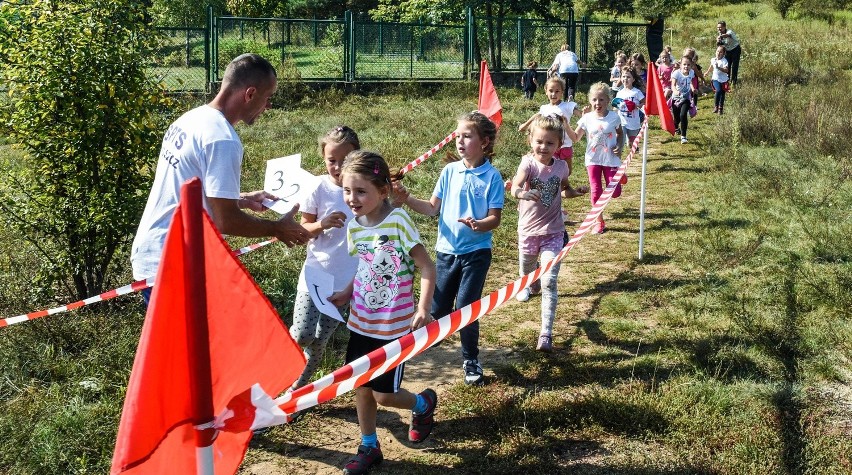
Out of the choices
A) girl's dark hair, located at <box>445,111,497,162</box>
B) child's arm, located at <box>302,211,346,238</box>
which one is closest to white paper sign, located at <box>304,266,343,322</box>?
child's arm, located at <box>302,211,346,238</box>

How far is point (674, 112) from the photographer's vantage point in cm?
1587

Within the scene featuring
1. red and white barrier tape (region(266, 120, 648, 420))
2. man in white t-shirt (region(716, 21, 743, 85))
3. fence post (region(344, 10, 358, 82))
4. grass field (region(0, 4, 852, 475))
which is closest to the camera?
red and white barrier tape (region(266, 120, 648, 420))

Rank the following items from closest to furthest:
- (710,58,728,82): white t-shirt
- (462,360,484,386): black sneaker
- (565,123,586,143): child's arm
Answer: (462,360,484,386): black sneaker, (565,123,586,143): child's arm, (710,58,728,82): white t-shirt

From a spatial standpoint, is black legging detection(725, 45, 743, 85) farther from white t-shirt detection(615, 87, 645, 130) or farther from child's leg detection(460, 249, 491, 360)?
child's leg detection(460, 249, 491, 360)

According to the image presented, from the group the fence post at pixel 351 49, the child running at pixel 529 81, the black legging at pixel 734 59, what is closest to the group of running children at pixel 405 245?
the child running at pixel 529 81

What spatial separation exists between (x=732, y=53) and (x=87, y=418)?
21.7m

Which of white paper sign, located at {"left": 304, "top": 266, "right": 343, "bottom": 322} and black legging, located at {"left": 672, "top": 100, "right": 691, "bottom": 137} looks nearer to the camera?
white paper sign, located at {"left": 304, "top": 266, "right": 343, "bottom": 322}

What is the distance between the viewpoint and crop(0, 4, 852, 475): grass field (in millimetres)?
4301

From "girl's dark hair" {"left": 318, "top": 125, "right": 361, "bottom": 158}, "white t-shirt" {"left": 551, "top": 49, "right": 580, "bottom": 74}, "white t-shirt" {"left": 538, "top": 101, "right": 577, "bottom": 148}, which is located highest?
"white t-shirt" {"left": 551, "top": 49, "right": 580, "bottom": 74}

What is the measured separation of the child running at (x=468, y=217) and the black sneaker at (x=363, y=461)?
1.19 metres

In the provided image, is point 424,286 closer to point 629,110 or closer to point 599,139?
point 599,139

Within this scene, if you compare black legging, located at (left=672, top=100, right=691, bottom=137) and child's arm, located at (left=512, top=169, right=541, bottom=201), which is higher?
black legging, located at (left=672, top=100, right=691, bottom=137)

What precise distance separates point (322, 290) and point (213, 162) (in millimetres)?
1181

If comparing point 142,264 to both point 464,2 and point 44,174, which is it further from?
point 464,2
